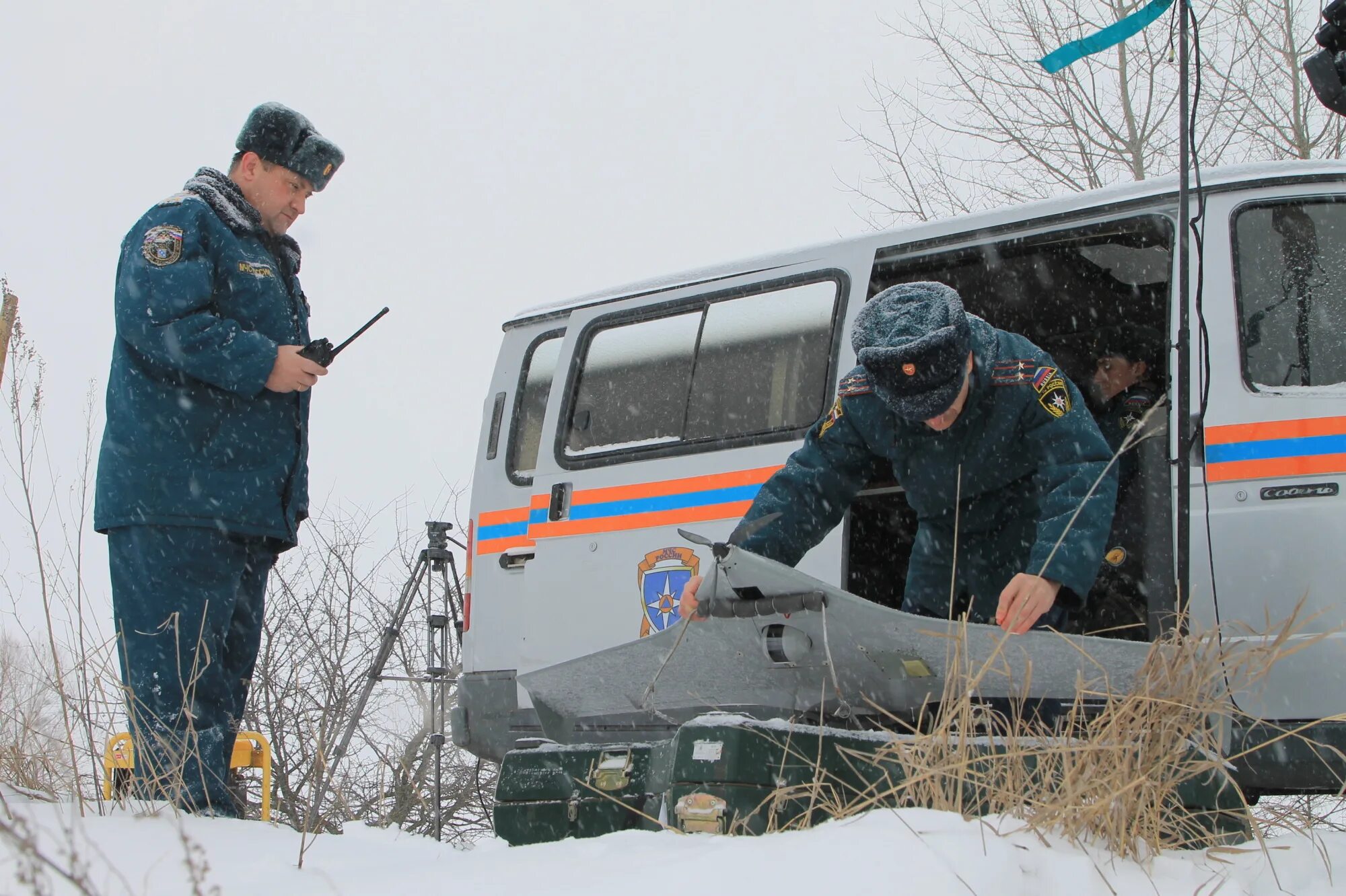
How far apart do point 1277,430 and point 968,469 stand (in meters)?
0.92

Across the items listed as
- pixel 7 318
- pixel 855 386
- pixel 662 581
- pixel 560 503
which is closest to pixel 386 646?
pixel 560 503

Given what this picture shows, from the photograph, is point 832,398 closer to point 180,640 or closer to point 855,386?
point 855,386

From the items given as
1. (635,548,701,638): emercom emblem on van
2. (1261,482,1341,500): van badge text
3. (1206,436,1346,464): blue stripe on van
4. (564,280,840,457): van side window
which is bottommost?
(635,548,701,638): emercom emblem on van

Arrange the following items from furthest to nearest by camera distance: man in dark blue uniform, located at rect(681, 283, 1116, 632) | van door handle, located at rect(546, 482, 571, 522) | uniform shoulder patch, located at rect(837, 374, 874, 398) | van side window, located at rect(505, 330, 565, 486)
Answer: van side window, located at rect(505, 330, 565, 486) → van door handle, located at rect(546, 482, 571, 522) → uniform shoulder patch, located at rect(837, 374, 874, 398) → man in dark blue uniform, located at rect(681, 283, 1116, 632)

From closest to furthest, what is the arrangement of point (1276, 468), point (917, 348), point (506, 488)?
1. point (917, 348)
2. point (1276, 468)
3. point (506, 488)

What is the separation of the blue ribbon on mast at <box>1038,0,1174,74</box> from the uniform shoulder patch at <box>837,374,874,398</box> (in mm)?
854

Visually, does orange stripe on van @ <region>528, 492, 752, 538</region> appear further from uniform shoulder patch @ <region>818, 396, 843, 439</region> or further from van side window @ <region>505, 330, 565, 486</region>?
uniform shoulder patch @ <region>818, 396, 843, 439</region>

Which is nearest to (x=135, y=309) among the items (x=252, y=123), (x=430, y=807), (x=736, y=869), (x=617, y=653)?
(x=252, y=123)

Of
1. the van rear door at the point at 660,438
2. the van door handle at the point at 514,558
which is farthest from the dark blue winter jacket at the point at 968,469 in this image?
the van door handle at the point at 514,558

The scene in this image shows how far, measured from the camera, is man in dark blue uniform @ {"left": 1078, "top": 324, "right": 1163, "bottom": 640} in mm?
3902

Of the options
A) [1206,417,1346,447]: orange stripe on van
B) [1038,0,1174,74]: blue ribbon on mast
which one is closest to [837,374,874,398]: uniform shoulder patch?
[1038,0,1174,74]: blue ribbon on mast

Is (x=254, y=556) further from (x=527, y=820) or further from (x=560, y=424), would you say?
(x=560, y=424)

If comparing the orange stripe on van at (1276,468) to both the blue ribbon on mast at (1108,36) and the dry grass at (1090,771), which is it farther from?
the blue ribbon on mast at (1108,36)

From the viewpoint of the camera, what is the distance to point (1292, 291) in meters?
3.42
